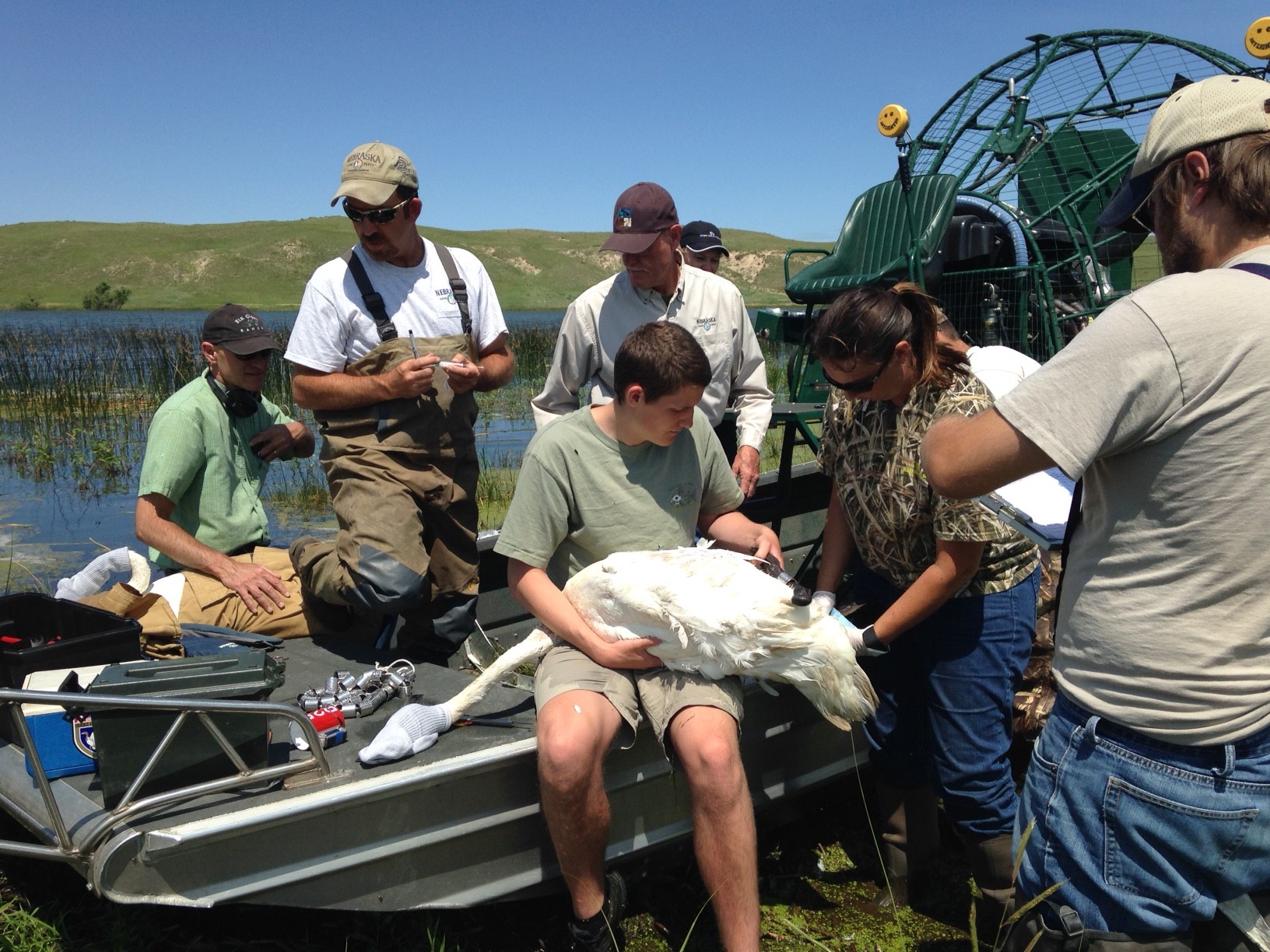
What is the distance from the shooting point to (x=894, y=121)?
5754 millimetres

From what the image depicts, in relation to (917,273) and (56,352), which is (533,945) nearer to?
(917,273)

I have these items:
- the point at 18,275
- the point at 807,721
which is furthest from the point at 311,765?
the point at 18,275

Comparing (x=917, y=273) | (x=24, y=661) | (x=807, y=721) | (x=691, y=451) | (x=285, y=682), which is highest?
(x=917, y=273)

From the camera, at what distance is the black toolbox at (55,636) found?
120 inches

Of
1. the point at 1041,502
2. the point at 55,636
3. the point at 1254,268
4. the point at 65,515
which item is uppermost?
the point at 1254,268

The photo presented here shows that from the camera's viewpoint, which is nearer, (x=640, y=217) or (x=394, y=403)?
(x=394, y=403)

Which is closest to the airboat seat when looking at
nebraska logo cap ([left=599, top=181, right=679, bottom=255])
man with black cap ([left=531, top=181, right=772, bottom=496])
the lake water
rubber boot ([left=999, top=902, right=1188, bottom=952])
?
man with black cap ([left=531, top=181, right=772, bottom=496])

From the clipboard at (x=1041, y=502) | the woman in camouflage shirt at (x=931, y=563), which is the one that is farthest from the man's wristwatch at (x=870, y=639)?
the clipboard at (x=1041, y=502)

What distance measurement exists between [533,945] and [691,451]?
1.77 meters

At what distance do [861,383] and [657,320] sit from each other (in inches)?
65.9

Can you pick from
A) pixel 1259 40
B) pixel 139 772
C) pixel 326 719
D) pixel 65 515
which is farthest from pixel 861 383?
pixel 65 515

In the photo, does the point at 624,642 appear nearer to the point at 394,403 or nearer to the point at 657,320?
the point at 394,403

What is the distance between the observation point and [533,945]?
130 inches

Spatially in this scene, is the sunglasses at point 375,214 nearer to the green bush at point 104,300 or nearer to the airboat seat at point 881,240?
the airboat seat at point 881,240
